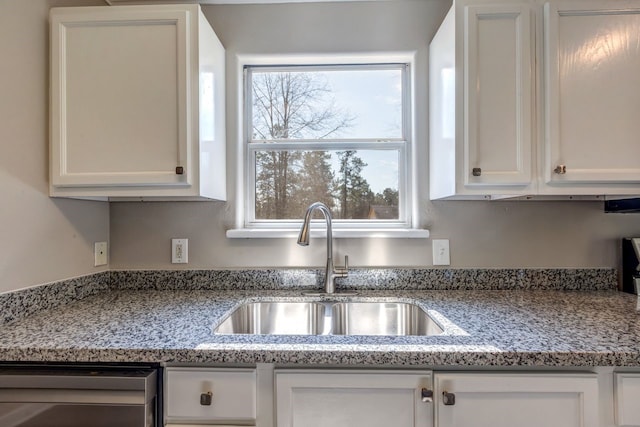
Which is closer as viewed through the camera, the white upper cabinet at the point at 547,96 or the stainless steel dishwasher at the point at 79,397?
the stainless steel dishwasher at the point at 79,397

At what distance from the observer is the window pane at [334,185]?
1.72 meters

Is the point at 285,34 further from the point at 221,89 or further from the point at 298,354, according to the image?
the point at 298,354

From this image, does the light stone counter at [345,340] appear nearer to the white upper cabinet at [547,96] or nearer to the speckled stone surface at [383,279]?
the speckled stone surface at [383,279]

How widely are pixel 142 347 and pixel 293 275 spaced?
30.7 inches

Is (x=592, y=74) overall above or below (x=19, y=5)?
below

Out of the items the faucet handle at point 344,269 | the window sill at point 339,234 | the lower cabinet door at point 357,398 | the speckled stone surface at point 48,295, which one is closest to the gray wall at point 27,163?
the speckled stone surface at point 48,295

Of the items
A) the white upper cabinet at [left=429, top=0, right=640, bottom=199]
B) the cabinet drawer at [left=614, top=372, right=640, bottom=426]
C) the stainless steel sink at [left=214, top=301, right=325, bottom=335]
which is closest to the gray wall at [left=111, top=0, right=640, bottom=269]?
the stainless steel sink at [left=214, top=301, right=325, bottom=335]

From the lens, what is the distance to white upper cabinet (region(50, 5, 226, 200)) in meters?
1.29

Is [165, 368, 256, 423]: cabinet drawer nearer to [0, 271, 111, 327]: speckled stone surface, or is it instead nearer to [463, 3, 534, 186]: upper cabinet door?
[0, 271, 111, 327]: speckled stone surface

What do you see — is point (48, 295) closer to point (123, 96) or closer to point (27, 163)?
point (27, 163)

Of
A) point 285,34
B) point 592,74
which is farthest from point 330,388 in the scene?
point 285,34

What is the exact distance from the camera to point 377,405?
0.92 m

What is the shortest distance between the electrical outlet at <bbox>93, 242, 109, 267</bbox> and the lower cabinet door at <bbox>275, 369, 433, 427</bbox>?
113 centimetres

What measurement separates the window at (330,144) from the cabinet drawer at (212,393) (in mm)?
865
